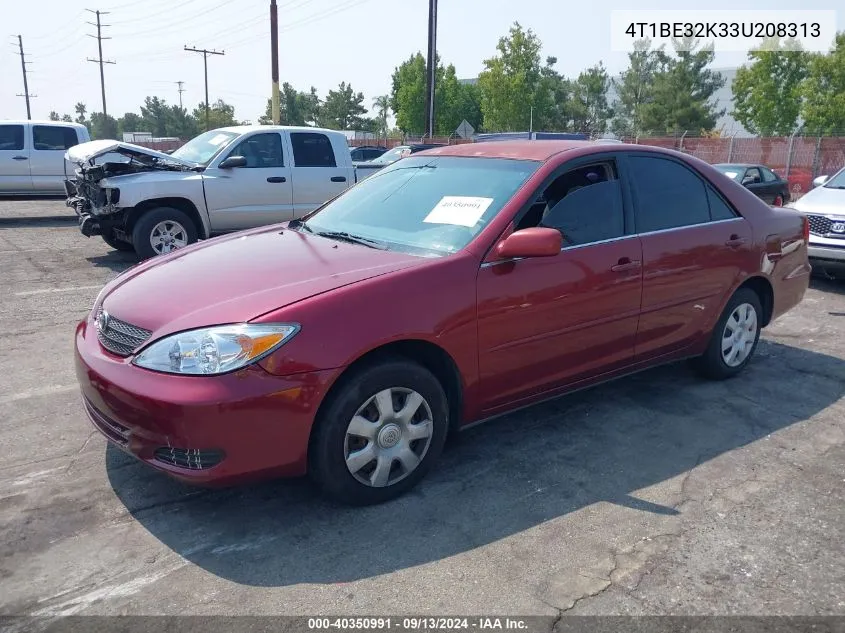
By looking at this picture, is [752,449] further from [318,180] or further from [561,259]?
[318,180]

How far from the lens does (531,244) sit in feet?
11.3

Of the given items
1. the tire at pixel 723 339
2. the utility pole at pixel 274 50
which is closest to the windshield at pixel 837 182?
the tire at pixel 723 339

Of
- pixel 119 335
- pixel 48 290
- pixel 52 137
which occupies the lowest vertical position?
pixel 48 290

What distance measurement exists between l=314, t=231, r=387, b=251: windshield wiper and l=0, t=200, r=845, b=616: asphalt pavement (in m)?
1.24

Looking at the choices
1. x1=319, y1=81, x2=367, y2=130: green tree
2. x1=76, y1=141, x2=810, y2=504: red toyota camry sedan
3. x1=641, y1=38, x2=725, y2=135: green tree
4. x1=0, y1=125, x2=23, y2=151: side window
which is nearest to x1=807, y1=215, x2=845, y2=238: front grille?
x1=76, y1=141, x2=810, y2=504: red toyota camry sedan

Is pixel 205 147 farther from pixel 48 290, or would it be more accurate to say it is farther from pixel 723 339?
pixel 723 339

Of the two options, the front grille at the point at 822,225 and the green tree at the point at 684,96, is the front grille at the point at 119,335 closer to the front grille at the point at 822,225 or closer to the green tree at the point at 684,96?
the front grille at the point at 822,225

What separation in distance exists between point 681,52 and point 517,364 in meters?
56.1

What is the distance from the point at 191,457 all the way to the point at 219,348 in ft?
1.53

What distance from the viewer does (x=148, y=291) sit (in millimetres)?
3436

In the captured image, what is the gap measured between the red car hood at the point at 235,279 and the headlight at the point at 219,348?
0.19 feet

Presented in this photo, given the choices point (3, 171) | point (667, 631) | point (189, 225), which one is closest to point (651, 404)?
point (667, 631)

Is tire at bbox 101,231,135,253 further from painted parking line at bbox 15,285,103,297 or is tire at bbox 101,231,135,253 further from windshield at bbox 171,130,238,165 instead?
painted parking line at bbox 15,285,103,297

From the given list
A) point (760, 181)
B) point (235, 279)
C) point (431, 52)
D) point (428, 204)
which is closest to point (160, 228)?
point (428, 204)
